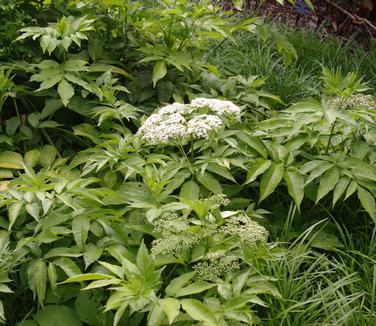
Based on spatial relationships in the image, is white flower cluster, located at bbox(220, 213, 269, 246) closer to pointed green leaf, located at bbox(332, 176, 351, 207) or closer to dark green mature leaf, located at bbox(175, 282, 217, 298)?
dark green mature leaf, located at bbox(175, 282, 217, 298)

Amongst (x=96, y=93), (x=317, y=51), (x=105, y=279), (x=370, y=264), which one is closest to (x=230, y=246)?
(x=105, y=279)

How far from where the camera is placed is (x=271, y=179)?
2.97 metres

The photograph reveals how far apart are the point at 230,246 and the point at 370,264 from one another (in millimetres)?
863

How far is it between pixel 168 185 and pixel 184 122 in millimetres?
301

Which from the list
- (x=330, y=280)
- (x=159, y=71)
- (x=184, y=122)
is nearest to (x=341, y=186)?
(x=330, y=280)

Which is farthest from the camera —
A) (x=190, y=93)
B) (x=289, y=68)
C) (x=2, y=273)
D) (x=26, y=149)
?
(x=289, y=68)

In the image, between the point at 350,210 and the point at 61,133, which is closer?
the point at 350,210

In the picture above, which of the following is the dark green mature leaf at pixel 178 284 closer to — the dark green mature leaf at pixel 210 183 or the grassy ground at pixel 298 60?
the dark green mature leaf at pixel 210 183

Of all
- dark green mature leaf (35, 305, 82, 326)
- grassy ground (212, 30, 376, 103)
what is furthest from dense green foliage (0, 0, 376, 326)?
grassy ground (212, 30, 376, 103)

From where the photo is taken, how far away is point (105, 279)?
2.29 meters

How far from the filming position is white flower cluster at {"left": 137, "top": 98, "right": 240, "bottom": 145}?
9.36ft

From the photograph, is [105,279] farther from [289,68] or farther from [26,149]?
[289,68]

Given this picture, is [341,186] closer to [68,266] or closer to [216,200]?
[216,200]

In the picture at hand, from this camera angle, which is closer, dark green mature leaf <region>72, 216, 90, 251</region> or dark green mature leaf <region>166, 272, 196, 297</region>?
dark green mature leaf <region>166, 272, 196, 297</region>
